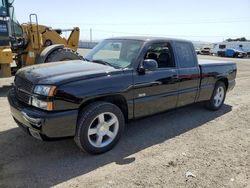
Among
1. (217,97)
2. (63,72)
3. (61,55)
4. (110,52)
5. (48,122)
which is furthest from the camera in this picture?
(61,55)

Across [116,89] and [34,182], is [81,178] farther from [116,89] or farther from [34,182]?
[116,89]

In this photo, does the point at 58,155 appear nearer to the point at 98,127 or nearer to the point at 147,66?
the point at 98,127

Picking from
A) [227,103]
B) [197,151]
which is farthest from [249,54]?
[197,151]

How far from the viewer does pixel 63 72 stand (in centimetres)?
393

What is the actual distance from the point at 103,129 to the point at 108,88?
66cm

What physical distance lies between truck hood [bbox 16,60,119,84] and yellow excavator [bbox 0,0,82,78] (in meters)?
3.57

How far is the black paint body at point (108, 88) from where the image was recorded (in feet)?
11.8

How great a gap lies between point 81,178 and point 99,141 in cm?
77

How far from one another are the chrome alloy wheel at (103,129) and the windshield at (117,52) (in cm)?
92

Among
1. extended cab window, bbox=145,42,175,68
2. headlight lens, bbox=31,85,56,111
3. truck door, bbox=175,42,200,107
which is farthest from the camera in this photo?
truck door, bbox=175,42,200,107

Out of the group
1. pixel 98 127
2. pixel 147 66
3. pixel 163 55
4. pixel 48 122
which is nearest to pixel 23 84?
pixel 48 122

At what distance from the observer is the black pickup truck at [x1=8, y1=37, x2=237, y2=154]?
11.8ft

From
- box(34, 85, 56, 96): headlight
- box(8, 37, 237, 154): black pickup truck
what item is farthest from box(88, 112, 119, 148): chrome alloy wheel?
box(34, 85, 56, 96): headlight

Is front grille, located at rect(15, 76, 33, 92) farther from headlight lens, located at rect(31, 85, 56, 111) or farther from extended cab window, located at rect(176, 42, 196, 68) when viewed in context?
extended cab window, located at rect(176, 42, 196, 68)
